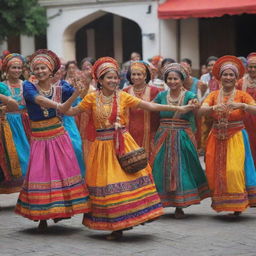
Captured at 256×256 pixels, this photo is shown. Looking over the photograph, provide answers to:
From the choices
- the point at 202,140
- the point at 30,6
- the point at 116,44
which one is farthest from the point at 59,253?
the point at 116,44

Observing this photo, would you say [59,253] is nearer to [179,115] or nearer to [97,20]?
[179,115]

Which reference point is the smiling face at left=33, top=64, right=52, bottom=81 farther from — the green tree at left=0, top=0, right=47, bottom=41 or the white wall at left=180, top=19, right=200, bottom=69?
the white wall at left=180, top=19, right=200, bottom=69

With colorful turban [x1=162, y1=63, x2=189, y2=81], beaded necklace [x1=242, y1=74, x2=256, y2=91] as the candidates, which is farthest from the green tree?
colorful turban [x1=162, y1=63, x2=189, y2=81]

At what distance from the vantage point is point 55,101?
7.87 meters

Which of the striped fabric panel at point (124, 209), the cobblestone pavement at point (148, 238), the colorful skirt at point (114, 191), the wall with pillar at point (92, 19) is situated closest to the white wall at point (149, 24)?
the wall with pillar at point (92, 19)

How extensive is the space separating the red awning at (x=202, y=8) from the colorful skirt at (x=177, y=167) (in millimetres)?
9460

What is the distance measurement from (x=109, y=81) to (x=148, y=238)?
61.0 inches

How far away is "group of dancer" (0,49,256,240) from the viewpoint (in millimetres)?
7516

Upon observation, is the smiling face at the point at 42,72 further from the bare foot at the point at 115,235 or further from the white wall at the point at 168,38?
the white wall at the point at 168,38

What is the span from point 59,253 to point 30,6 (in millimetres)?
14481

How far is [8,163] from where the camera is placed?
9.38 m

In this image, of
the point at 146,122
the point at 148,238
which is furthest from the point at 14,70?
the point at 148,238

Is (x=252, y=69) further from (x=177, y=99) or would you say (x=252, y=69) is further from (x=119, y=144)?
(x=119, y=144)

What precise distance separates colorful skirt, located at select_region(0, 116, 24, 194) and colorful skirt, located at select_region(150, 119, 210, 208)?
5.80ft
